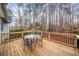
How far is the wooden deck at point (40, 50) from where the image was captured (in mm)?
2395

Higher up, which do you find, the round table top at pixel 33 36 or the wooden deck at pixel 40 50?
the round table top at pixel 33 36

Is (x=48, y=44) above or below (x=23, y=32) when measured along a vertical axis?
below

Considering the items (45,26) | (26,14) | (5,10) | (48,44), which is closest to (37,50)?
(48,44)

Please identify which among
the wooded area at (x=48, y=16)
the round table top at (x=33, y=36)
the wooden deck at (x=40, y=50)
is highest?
the wooded area at (x=48, y=16)

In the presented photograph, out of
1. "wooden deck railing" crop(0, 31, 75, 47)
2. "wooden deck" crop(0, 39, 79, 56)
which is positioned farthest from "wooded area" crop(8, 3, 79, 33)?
"wooden deck" crop(0, 39, 79, 56)

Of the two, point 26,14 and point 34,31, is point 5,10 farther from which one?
point 34,31

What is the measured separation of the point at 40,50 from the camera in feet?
7.89

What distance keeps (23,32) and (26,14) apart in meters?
0.25

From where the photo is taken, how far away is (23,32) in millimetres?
2396

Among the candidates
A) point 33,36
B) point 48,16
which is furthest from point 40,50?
point 48,16

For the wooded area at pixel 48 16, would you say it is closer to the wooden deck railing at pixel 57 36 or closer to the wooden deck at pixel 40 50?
the wooden deck railing at pixel 57 36

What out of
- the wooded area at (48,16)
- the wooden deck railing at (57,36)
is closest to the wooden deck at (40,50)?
the wooden deck railing at (57,36)

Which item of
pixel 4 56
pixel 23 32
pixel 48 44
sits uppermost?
pixel 23 32

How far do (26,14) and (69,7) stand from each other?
1.96 feet
